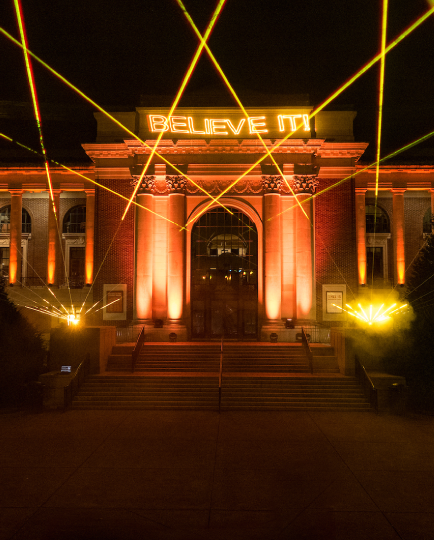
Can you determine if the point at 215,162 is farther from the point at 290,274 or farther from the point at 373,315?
the point at 373,315

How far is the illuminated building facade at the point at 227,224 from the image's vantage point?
28.2 m

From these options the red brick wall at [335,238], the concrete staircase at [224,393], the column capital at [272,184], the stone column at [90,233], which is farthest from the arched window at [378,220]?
the concrete staircase at [224,393]

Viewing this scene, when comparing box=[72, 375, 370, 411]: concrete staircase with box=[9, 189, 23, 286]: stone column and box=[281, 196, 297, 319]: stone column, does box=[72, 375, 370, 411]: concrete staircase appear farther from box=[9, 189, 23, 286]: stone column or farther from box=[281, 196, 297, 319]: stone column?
box=[9, 189, 23, 286]: stone column

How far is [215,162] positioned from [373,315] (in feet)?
41.5

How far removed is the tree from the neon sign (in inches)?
539

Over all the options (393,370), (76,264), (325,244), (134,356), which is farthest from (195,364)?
(76,264)

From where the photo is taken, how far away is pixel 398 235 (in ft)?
106

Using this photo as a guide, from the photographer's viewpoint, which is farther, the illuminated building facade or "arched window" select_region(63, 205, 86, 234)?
"arched window" select_region(63, 205, 86, 234)

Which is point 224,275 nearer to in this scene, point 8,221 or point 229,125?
point 229,125

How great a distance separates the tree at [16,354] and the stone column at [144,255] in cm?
883

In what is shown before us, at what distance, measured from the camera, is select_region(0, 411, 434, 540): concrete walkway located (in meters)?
7.13

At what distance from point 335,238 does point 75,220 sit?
19920mm

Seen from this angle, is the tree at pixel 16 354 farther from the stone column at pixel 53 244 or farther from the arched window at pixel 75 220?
the arched window at pixel 75 220

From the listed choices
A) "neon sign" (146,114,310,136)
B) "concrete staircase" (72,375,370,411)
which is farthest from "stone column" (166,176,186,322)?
"concrete staircase" (72,375,370,411)
